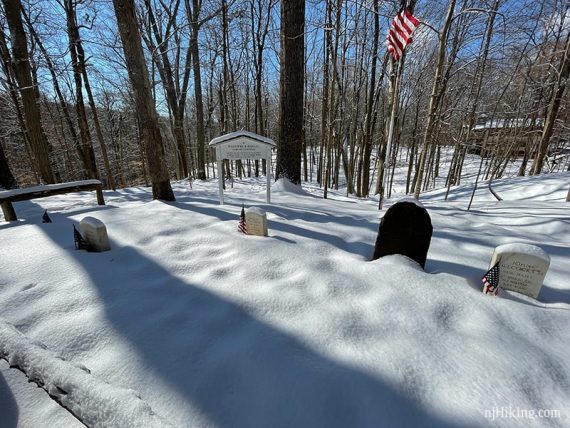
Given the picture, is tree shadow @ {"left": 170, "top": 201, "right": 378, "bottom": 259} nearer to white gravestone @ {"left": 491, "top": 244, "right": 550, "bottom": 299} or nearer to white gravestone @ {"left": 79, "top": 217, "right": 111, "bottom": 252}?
white gravestone @ {"left": 491, "top": 244, "right": 550, "bottom": 299}

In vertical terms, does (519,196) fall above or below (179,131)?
below

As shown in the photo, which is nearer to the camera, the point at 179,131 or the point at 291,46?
the point at 291,46

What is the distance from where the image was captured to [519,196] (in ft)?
27.0

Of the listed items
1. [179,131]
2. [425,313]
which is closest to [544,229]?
[425,313]

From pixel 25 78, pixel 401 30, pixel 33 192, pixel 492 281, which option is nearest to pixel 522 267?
pixel 492 281

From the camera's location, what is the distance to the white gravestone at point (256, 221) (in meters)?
3.11

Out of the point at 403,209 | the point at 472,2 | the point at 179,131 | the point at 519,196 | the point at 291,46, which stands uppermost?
the point at 472,2

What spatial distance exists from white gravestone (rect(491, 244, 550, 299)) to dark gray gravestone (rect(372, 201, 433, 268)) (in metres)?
0.56

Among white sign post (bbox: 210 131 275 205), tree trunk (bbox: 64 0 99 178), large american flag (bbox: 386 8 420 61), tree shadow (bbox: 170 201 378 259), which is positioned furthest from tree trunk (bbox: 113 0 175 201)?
tree trunk (bbox: 64 0 99 178)

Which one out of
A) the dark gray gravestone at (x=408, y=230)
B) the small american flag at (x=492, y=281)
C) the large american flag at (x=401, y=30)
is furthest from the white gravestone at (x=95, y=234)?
the large american flag at (x=401, y=30)

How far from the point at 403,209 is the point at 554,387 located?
1509 mm

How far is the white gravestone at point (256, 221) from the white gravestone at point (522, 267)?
2.30m

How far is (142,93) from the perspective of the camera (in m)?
4.39

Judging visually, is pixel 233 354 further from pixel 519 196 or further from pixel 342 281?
pixel 519 196
